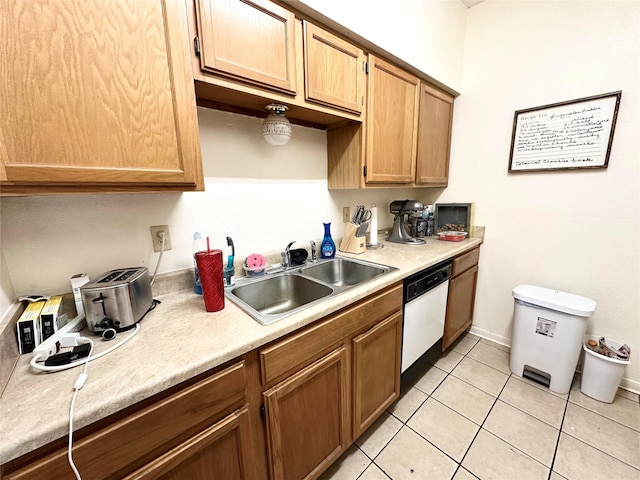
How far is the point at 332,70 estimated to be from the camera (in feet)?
4.06

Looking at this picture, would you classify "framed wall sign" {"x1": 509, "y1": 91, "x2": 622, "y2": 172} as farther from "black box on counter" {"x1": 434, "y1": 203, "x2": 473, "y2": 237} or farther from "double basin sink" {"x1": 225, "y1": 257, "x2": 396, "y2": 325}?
"double basin sink" {"x1": 225, "y1": 257, "x2": 396, "y2": 325}

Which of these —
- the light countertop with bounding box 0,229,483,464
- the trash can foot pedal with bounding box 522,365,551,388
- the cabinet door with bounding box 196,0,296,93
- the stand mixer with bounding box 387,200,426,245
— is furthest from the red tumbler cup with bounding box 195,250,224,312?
the trash can foot pedal with bounding box 522,365,551,388

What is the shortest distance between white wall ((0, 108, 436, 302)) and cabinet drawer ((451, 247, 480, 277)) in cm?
85

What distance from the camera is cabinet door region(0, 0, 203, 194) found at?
0.61 m

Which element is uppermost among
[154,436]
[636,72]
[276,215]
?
[636,72]

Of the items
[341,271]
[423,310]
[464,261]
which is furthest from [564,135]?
[341,271]

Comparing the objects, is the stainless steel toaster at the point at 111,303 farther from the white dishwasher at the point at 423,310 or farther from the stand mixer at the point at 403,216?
the stand mixer at the point at 403,216

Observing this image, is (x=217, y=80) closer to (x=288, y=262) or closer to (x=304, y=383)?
(x=288, y=262)

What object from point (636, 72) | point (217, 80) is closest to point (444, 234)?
point (636, 72)

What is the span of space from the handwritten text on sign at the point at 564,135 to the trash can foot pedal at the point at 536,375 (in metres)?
1.39

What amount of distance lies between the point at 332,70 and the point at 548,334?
6.79 feet

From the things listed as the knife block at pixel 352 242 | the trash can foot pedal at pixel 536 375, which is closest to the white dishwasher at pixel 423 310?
the knife block at pixel 352 242

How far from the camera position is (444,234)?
204 centimetres

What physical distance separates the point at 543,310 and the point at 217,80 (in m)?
2.22
